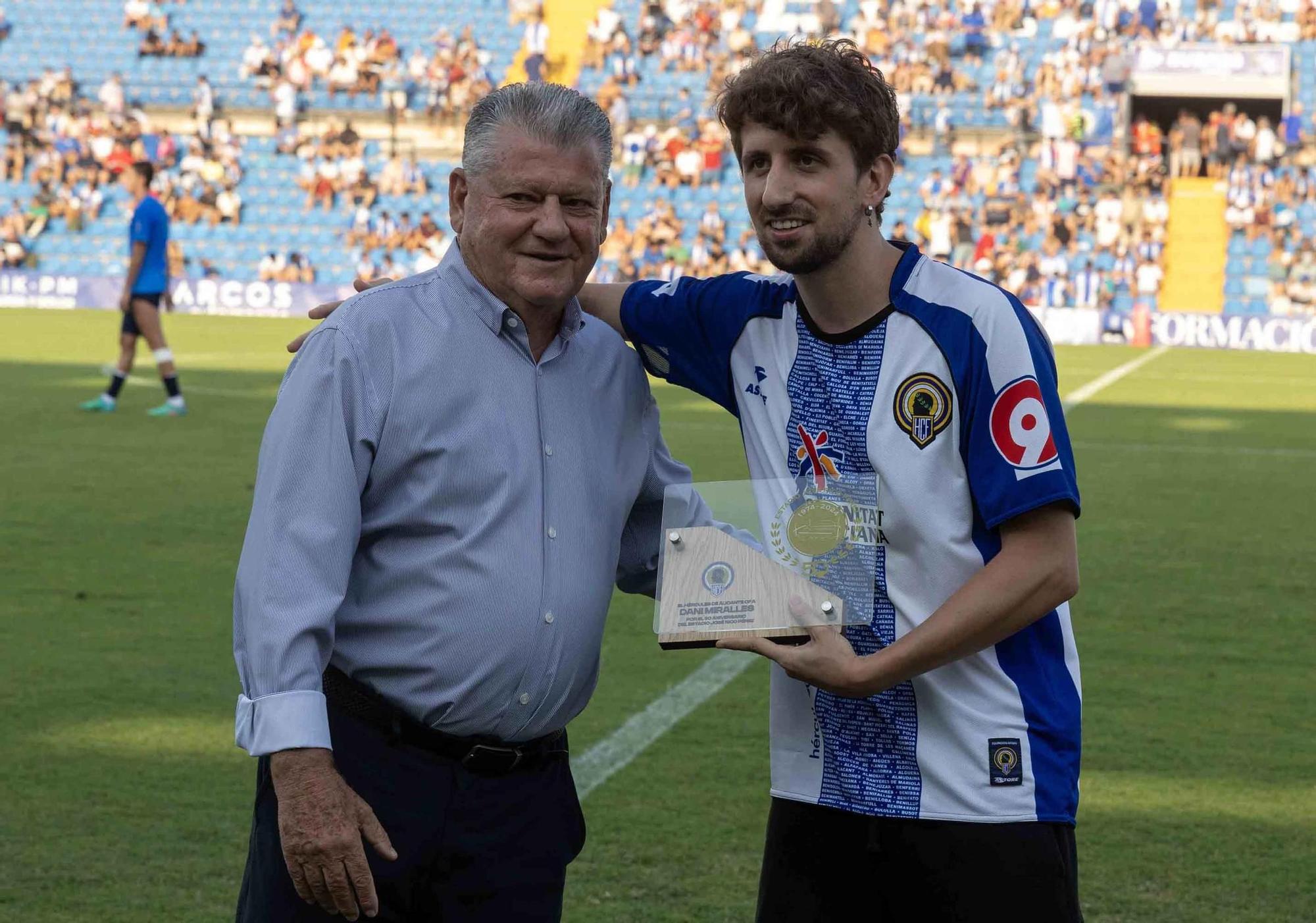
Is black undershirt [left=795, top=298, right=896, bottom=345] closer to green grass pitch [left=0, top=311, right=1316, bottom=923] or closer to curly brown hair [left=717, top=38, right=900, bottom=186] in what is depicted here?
curly brown hair [left=717, top=38, right=900, bottom=186]

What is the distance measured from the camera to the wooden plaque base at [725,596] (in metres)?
2.63

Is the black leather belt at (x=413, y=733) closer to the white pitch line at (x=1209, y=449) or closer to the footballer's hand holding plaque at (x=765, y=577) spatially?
the footballer's hand holding plaque at (x=765, y=577)

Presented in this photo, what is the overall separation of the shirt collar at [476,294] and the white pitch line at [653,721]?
2.23 metres

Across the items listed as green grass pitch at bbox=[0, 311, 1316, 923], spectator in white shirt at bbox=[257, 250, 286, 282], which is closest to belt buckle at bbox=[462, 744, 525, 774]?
green grass pitch at bbox=[0, 311, 1316, 923]

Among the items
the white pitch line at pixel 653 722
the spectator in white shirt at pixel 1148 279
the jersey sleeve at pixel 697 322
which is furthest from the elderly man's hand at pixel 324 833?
the spectator in white shirt at pixel 1148 279

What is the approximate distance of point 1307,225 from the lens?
30.7 meters

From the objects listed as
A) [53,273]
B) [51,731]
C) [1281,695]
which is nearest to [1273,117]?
[53,273]

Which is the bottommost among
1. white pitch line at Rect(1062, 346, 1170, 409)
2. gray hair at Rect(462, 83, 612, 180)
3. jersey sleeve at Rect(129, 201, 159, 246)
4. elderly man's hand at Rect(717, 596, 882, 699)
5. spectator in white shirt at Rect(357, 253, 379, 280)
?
white pitch line at Rect(1062, 346, 1170, 409)

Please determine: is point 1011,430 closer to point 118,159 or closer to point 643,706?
point 643,706

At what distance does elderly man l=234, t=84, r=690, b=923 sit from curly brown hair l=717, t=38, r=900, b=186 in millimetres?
→ 256

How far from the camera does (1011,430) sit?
2.62 metres

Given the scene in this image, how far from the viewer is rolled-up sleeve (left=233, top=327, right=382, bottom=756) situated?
247 centimetres

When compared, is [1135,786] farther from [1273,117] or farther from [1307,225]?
[1273,117]

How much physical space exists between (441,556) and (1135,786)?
3.50 metres
